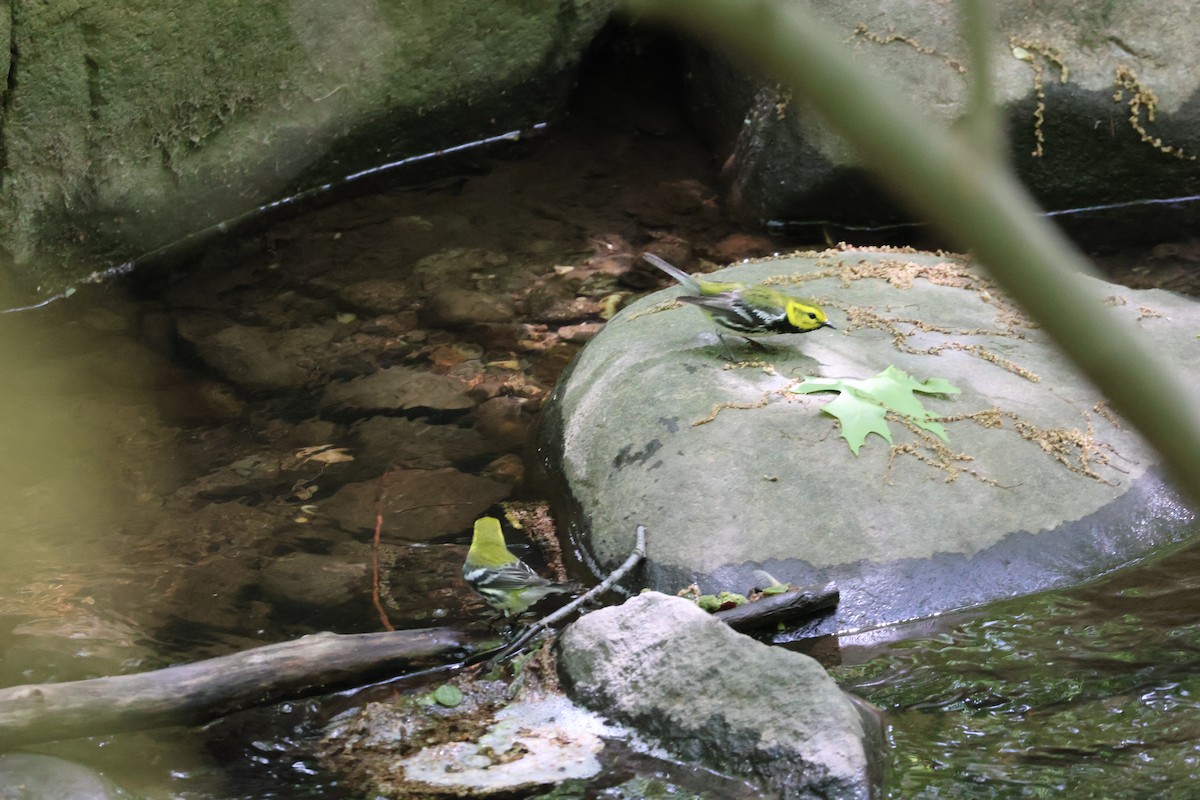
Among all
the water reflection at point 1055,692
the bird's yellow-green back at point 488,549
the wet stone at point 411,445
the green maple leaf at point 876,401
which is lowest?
the wet stone at point 411,445

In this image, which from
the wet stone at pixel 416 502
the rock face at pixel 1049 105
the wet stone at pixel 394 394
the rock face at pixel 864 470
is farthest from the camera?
the rock face at pixel 1049 105

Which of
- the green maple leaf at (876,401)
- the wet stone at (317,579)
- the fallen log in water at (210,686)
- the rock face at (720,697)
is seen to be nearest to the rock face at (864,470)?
the green maple leaf at (876,401)

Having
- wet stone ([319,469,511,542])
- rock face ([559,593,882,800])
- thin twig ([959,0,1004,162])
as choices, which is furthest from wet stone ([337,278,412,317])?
thin twig ([959,0,1004,162])

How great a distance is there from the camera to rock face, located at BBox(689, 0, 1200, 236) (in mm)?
7320

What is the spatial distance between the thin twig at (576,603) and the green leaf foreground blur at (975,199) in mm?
3333

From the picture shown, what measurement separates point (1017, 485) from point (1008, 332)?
1040 mm

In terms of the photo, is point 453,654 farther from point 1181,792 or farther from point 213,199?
point 213,199

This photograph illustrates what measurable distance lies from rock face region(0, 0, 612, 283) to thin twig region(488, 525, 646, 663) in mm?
4384

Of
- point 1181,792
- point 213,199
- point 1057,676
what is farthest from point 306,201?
point 1181,792

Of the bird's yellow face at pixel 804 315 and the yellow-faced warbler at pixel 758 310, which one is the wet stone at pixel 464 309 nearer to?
the yellow-faced warbler at pixel 758 310

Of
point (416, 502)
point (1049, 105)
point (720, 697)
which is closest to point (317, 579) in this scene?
point (416, 502)

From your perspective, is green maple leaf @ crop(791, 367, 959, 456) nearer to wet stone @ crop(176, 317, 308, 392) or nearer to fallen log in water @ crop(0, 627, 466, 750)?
fallen log in water @ crop(0, 627, 466, 750)

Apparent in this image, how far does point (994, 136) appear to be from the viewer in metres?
0.78

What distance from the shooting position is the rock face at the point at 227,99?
667 cm
